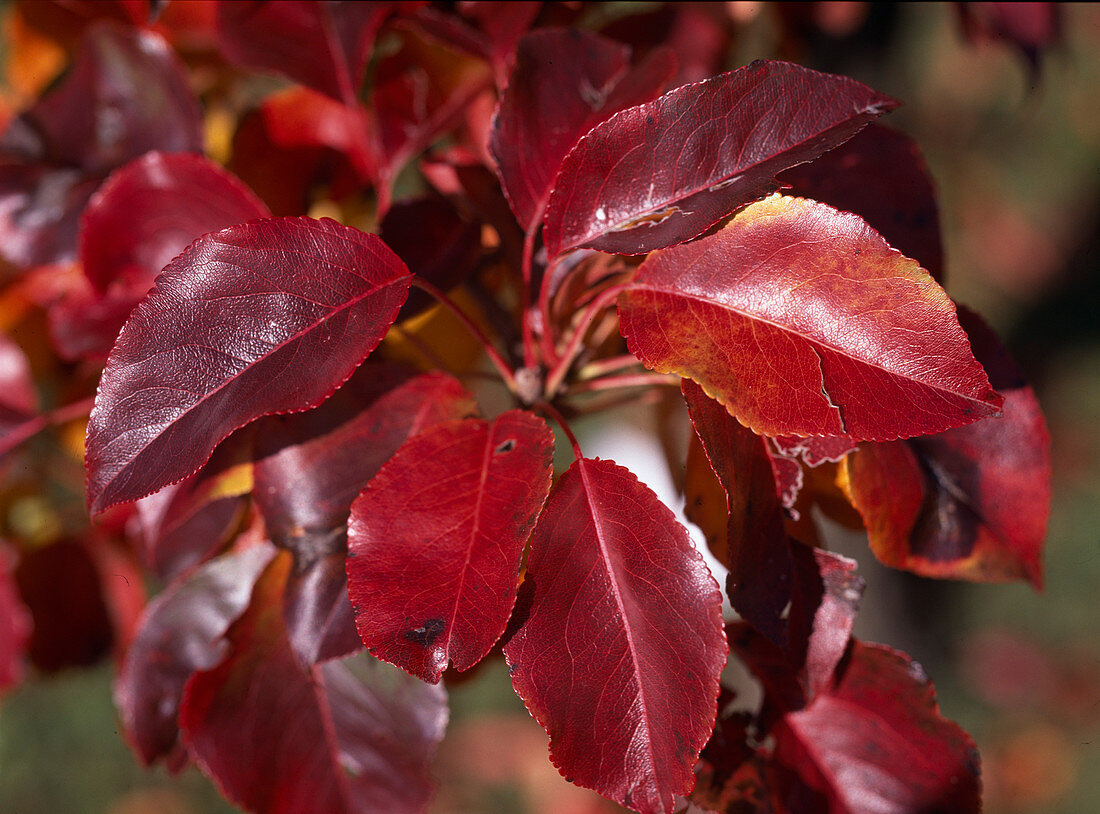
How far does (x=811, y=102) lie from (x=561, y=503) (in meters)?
0.25

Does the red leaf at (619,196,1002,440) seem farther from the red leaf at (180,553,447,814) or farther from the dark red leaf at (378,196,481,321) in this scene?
the red leaf at (180,553,447,814)

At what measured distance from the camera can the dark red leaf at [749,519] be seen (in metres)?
0.40

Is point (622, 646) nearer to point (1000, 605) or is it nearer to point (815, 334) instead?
point (815, 334)

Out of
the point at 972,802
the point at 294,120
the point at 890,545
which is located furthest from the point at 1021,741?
the point at 294,120

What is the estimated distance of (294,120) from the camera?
0.70 m

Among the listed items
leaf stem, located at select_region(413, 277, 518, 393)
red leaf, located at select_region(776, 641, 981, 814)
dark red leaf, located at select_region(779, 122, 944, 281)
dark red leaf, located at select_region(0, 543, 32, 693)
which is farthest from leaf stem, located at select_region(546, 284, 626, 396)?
dark red leaf, located at select_region(0, 543, 32, 693)

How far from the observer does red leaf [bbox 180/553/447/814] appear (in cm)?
54

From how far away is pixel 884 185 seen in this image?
0.55 m

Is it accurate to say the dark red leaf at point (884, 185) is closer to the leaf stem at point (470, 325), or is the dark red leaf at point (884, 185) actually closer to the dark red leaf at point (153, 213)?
the leaf stem at point (470, 325)

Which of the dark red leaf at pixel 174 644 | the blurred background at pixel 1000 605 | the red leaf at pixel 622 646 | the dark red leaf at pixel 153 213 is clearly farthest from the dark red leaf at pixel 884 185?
the blurred background at pixel 1000 605

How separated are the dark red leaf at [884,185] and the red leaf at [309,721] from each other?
47cm

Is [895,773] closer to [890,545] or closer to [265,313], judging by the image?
[890,545]

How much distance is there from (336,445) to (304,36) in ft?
1.12

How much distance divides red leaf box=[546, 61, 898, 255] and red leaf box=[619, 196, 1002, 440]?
0.08ft
